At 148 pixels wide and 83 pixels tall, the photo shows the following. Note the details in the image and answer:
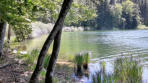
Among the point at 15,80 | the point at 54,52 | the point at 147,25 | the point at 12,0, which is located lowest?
Answer: the point at 147,25

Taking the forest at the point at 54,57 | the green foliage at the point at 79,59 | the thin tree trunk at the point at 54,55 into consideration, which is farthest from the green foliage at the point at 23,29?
the green foliage at the point at 79,59

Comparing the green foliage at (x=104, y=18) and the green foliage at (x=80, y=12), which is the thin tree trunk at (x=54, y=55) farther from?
the green foliage at (x=104, y=18)

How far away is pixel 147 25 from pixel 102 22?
18873 mm

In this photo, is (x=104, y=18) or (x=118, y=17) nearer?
(x=118, y=17)

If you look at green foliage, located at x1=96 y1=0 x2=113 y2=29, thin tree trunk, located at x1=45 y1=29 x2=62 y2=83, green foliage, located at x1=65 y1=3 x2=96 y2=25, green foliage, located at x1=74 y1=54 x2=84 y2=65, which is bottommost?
green foliage, located at x1=96 y1=0 x2=113 y2=29

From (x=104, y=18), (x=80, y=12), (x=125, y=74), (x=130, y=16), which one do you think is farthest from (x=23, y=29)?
(x=130, y=16)

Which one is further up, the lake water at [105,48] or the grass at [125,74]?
the grass at [125,74]

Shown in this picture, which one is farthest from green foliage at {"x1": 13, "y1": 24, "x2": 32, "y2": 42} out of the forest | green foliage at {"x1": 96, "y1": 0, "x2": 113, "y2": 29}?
green foliage at {"x1": 96, "y1": 0, "x2": 113, "y2": 29}

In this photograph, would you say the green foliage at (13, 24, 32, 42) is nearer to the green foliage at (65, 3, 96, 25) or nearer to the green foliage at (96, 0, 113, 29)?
the green foliage at (65, 3, 96, 25)

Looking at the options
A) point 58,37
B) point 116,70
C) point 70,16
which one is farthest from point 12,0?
point 70,16

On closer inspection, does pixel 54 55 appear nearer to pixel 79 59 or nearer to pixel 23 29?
pixel 23 29

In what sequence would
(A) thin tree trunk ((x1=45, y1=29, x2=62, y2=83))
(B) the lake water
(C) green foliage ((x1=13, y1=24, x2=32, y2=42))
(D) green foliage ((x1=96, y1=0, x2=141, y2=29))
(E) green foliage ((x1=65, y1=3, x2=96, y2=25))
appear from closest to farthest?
(A) thin tree trunk ((x1=45, y1=29, x2=62, y2=83)) < (C) green foliage ((x1=13, y1=24, x2=32, y2=42)) < (E) green foliage ((x1=65, y1=3, x2=96, y2=25)) < (B) the lake water < (D) green foliage ((x1=96, y1=0, x2=141, y2=29))

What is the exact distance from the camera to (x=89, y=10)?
7.35 metres

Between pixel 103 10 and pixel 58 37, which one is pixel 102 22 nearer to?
pixel 103 10
